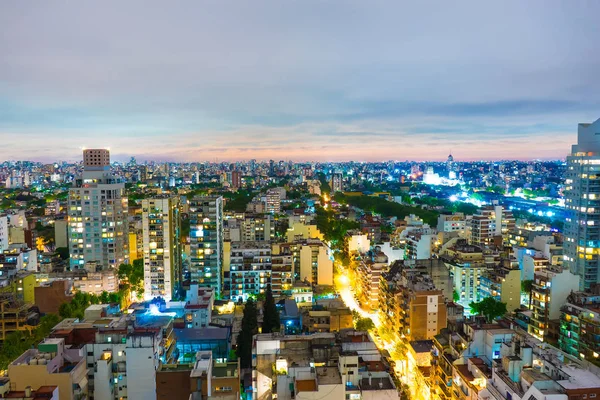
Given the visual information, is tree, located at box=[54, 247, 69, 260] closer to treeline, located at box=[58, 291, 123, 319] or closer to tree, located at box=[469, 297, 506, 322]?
treeline, located at box=[58, 291, 123, 319]

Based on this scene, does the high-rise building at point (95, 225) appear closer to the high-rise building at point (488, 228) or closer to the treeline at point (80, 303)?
the treeline at point (80, 303)

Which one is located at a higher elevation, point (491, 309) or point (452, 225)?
point (452, 225)

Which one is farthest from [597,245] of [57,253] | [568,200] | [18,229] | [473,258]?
[18,229]

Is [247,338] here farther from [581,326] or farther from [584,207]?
[584,207]

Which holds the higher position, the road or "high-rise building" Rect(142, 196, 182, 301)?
"high-rise building" Rect(142, 196, 182, 301)

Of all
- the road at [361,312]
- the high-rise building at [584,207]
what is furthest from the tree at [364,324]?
the high-rise building at [584,207]

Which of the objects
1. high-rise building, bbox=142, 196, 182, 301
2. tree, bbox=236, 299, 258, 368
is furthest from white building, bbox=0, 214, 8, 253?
tree, bbox=236, 299, 258, 368

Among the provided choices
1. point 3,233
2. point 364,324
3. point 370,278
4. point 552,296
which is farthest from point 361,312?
point 3,233
